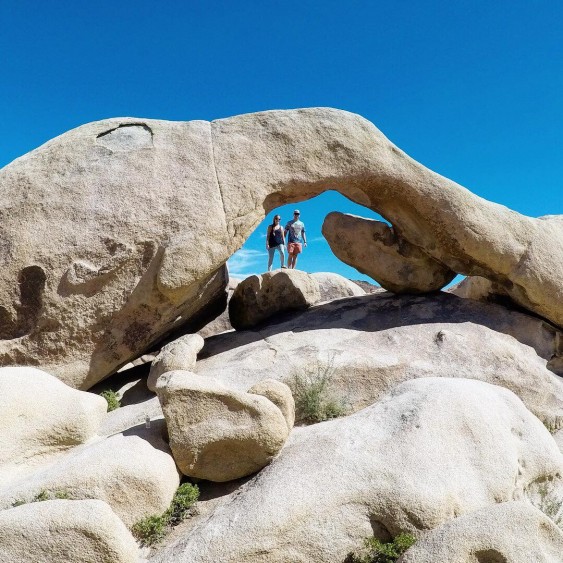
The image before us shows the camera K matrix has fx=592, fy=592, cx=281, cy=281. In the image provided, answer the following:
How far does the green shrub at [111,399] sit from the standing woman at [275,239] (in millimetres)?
6508

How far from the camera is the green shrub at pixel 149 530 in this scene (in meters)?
4.85

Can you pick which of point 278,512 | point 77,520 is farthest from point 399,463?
point 77,520

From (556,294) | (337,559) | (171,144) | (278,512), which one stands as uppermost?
(171,144)

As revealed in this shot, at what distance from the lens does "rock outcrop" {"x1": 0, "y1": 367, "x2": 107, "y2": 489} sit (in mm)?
5742

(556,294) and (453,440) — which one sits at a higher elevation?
(556,294)

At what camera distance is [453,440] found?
5.25m

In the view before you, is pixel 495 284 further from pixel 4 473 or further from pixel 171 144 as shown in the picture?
pixel 4 473

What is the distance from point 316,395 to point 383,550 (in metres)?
3.04

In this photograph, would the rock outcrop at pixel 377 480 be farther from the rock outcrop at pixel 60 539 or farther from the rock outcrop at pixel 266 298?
the rock outcrop at pixel 266 298

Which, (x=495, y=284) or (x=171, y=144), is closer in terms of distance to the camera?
(x=171, y=144)

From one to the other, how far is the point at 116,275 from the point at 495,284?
21.1 feet

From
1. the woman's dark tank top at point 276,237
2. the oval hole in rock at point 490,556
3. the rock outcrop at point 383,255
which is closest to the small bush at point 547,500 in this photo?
the oval hole in rock at point 490,556

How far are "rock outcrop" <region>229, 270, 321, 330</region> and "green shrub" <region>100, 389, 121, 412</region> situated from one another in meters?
2.70

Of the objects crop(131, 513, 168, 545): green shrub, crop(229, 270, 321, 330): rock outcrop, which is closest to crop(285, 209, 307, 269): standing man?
crop(229, 270, 321, 330): rock outcrop
